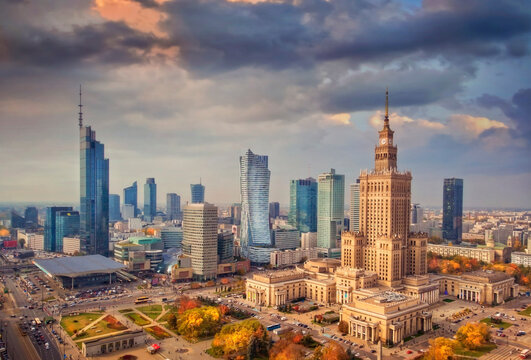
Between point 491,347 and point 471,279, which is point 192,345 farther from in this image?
point 471,279

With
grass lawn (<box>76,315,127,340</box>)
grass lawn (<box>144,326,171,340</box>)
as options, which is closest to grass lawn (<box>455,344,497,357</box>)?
grass lawn (<box>144,326,171,340</box>)

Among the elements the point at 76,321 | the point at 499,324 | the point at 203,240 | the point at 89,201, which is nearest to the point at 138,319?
the point at 76,321

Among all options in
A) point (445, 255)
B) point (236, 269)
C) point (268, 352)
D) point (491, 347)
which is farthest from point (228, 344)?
point (445, 255)

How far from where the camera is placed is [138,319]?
92688 mm

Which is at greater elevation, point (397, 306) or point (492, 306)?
point (397, 306)

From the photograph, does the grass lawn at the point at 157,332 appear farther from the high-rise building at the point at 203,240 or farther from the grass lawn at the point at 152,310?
the high-rise building at the point at 203,240

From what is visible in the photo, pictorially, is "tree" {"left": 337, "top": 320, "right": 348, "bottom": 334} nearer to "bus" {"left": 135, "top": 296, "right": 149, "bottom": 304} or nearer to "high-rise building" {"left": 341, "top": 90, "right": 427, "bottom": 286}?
"high-rise building" {"left": 341, "top": 90, "right": 427, "bottom": 286}

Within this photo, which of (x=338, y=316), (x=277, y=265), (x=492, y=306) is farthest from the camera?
(x=277, y=265)

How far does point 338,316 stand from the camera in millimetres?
94938

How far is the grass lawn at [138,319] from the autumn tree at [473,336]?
63331 mm

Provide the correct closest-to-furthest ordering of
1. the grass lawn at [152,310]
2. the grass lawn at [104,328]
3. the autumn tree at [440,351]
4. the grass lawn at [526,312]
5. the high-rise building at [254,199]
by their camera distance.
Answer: the autumn tree at [440,351] < the grass lawn at [104,328] < the grass lawn at [152,310] < the grass lawn at [526,312] < the high-rise building at [254,199]

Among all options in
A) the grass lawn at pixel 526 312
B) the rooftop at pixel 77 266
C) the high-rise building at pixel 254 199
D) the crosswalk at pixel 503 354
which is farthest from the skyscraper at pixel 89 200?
the crosswalk at pixel 503 354

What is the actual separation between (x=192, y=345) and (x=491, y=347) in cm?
5516

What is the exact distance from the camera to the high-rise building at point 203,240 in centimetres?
13888
